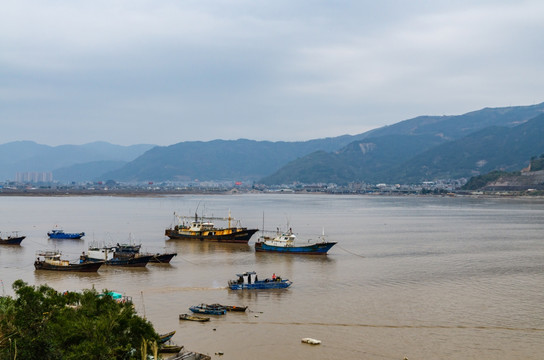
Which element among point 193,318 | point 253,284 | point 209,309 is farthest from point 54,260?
point 193,318

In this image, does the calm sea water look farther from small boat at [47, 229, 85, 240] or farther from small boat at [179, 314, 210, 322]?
small boat at [47, 229, 85, 240]

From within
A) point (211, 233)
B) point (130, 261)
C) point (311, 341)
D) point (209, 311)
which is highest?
point (211, 233)

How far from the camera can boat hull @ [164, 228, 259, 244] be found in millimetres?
60938

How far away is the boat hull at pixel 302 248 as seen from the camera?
51531 millimetres

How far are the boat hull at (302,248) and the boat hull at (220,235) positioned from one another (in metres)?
7.10

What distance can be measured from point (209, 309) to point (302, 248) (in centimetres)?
2461

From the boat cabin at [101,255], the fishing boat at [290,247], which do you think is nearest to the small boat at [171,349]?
the boat cabin at [101,255]

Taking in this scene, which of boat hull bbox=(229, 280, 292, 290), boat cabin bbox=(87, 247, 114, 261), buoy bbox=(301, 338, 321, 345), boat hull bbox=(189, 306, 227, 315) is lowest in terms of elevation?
buoy bbox=(301, 338, 321, 345)

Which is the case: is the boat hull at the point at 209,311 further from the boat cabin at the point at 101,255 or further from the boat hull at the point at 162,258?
the boat cabin at the point at 101,255

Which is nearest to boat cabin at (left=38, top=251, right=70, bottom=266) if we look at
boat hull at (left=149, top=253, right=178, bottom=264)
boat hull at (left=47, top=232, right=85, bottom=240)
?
boat hull at (left=149, top=253, right=178, bottom=264)

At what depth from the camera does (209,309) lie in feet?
92.9

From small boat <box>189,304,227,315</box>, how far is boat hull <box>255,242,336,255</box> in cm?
2361

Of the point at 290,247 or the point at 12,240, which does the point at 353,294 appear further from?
the point at 12,240

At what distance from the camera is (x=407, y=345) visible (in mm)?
24125
